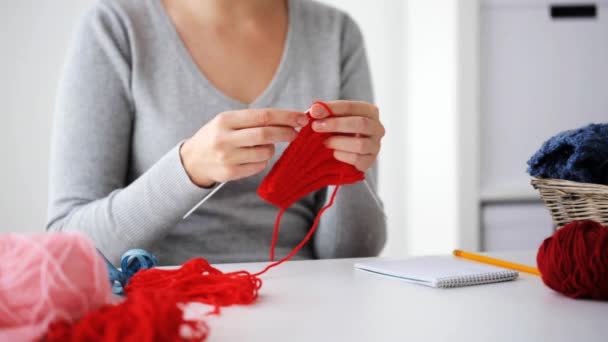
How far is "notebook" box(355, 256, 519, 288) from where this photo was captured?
78 cm

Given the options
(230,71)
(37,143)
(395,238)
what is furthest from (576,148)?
(37,143)

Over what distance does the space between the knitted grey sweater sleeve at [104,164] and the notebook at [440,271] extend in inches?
10.8

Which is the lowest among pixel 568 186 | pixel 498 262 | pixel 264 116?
pixel 498 262

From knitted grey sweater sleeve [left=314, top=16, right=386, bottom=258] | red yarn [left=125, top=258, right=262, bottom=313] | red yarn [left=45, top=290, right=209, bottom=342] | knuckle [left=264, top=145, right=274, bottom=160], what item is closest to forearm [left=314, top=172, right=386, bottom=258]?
knitted grey sweater sleeve [left=314, top=16, right=386, bottom=258]

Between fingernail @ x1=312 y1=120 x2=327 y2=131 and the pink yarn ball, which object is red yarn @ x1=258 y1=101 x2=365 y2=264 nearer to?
fingernail @ x1=312 y1=120 x2=327 y2=131

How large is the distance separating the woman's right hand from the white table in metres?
0.15

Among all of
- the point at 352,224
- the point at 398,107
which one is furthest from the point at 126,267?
the point at 398,107

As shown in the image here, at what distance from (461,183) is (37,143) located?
1.24 m

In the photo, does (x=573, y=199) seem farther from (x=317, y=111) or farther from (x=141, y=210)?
(x=141, y=210)

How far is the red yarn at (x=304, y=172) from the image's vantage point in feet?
2.93

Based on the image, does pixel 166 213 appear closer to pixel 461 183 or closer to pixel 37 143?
pixel 461 183

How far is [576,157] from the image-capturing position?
87 cm

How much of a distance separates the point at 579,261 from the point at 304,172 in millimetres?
373

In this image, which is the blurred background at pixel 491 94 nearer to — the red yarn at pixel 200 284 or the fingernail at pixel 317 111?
the fingernail at pixel 317 111
